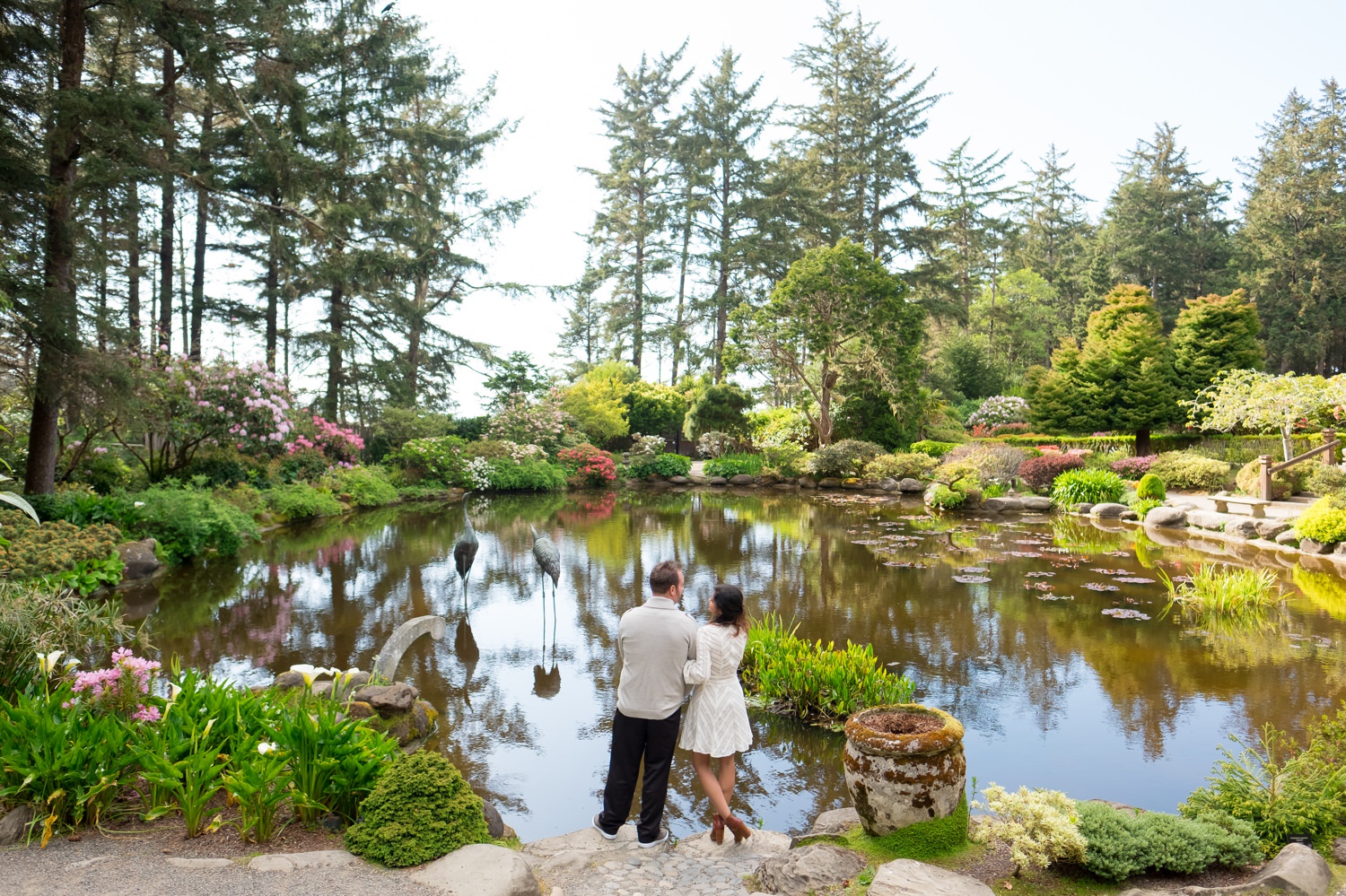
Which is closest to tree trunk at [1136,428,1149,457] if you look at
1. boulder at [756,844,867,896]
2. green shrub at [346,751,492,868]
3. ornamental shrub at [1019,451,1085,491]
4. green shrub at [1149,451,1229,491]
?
green shrub at [1149,451,1229,491]

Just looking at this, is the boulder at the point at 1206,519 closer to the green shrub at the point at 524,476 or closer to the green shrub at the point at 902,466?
the green shrub at the point at 902,466

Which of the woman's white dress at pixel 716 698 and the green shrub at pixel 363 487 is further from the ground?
the green shrub at pixel 363 487

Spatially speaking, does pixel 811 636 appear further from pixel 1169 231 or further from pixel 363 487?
pixel 1169 231

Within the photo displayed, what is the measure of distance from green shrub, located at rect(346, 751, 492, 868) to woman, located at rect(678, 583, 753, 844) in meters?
0.95

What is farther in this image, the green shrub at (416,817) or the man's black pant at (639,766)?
the man's black pant at (639,766)

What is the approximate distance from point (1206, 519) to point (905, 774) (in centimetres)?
1123

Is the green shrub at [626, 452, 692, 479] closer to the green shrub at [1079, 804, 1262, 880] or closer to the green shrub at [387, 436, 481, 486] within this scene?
the green shrub at [387, 436, 481, 486]

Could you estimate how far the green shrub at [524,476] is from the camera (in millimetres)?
19281

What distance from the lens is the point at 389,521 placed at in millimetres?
13664

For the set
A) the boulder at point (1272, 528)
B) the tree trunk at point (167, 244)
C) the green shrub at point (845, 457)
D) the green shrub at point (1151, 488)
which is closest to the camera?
the boulder at point (1272, 528)

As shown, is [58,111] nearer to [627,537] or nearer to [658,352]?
[627,537]

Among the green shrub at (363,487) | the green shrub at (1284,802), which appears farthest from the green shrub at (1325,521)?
the green shrub at (363,487)

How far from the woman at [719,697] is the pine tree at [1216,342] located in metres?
21.3

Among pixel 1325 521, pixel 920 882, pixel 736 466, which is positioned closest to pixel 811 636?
pixel 920 882
